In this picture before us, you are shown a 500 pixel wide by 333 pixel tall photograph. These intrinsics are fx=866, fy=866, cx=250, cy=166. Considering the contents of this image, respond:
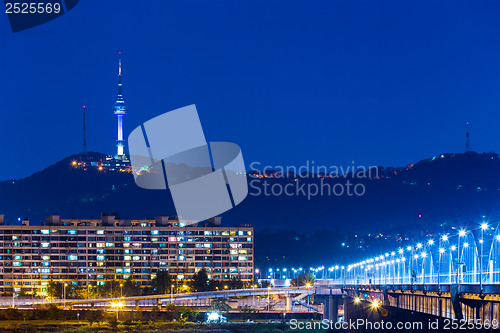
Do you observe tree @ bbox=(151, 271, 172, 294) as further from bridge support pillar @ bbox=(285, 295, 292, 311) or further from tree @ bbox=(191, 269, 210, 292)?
bridge support pillar @ bbox=(285, 295, 292, 311)

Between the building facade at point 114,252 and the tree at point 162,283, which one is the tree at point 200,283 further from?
the building facade at point 114,252

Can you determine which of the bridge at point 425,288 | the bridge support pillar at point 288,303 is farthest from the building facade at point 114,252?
the bridge support pillar at point 288,303

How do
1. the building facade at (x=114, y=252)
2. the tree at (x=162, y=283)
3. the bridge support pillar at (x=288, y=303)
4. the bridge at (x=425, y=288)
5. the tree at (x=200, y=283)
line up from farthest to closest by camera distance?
the building facade at (x=114, y=252) → the tree at (x=200, y=283) → the tree at (x=162, y=283) → the bridge support pillar at (x=288, y=303) → the bridge at (x=425, y=288)

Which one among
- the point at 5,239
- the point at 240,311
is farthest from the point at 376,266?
the point at 5,239

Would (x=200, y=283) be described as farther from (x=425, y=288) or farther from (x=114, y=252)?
(x=425, y=288)

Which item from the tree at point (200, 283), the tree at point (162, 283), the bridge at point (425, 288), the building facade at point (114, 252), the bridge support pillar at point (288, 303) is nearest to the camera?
the bridge at point (425, 288)

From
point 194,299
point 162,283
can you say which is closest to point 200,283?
point 162,283

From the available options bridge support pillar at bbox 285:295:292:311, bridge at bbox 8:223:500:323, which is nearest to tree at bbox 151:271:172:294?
bridge at bbox 8:223:500:323
